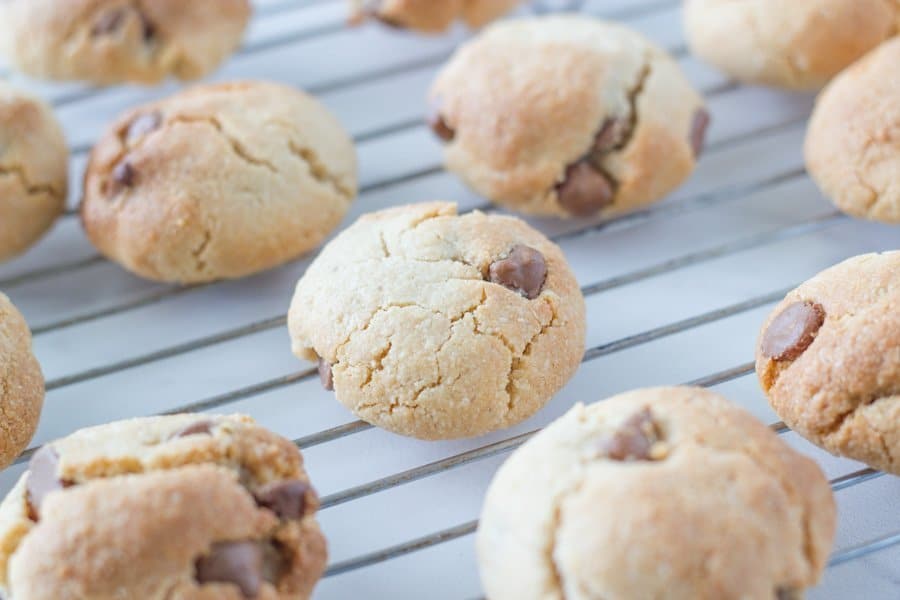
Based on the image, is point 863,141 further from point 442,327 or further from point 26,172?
point 26,172

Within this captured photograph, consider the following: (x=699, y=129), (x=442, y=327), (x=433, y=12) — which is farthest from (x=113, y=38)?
(x=699, y=129)

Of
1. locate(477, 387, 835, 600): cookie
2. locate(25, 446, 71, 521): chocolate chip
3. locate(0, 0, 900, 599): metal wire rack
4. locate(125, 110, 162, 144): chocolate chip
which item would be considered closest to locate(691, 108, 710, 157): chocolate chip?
locate(0, 0, 900, 599): metal wire rack

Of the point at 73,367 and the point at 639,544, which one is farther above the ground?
the point at 639,544

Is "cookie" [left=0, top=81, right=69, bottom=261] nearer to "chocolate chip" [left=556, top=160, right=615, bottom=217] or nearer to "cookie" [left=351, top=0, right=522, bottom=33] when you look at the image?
"cookie" [left=351, top=0, right=522, bottom=33]

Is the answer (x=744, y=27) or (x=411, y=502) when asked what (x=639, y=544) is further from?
(x=744, y=27)

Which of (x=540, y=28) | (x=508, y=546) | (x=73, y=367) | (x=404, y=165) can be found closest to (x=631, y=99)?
(x=540, y=28)

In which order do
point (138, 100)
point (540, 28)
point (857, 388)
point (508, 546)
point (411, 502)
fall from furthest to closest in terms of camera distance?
point (138, 100)
point (540, 28)
point (411, 502)
point (857, 388)
point (508, 546)
